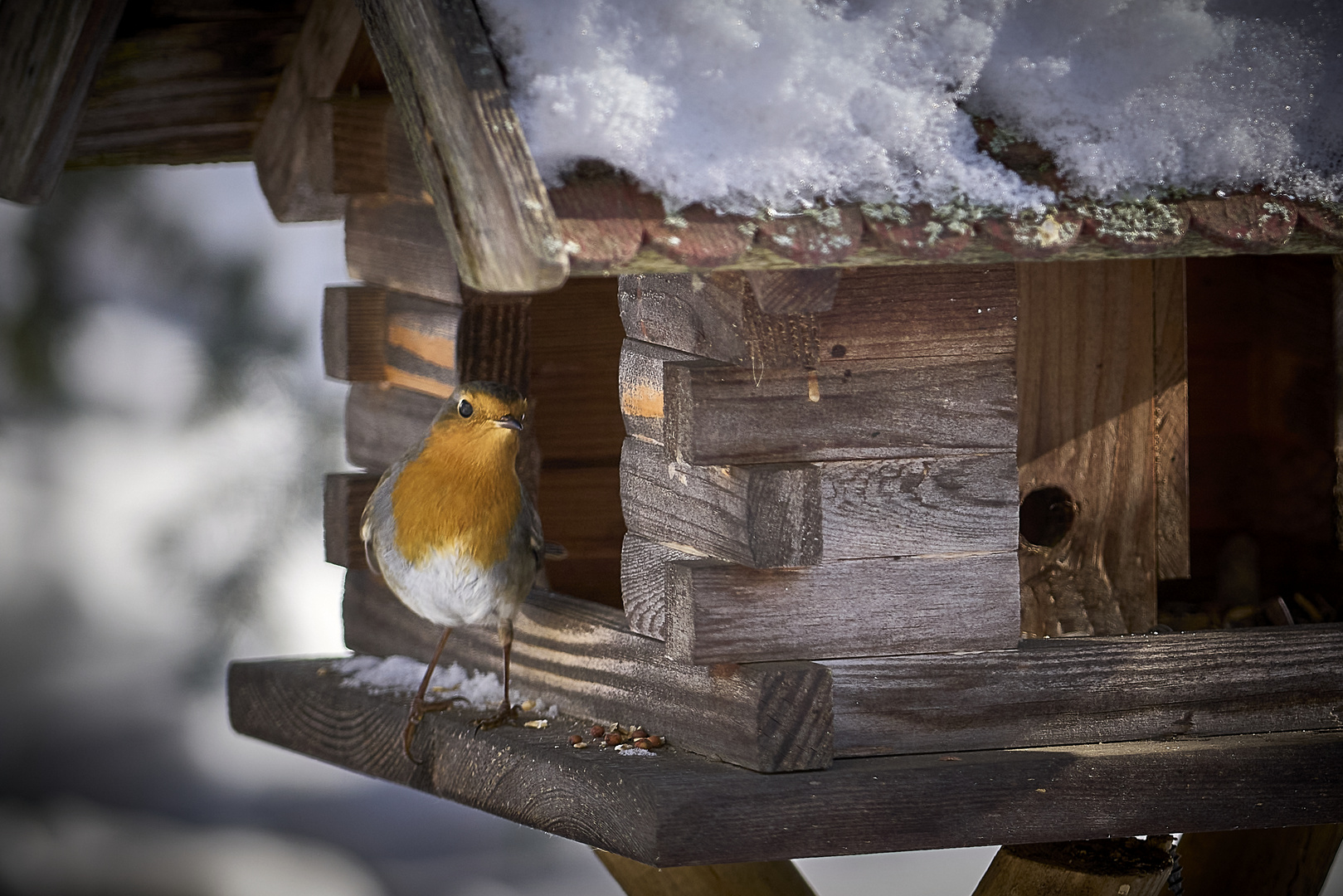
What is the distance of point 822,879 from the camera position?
21.2ft

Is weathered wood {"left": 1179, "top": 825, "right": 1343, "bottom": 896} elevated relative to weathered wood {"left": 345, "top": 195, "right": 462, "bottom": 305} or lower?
lower

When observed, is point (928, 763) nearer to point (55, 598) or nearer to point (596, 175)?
point (596, 175)

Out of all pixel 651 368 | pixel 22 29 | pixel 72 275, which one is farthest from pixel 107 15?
pixel 72 275

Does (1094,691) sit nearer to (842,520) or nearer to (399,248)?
(842,520)

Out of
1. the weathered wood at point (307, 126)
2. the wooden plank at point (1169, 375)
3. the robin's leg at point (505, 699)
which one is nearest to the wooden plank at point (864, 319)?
the wooden plank at point (1169, 375)

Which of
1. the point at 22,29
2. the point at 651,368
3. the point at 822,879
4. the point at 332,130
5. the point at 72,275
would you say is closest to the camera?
the point at 651,368

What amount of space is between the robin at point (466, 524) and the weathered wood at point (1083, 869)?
3.00 ft

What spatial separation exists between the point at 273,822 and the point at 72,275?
7.18 ft

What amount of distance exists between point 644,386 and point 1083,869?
1.13m

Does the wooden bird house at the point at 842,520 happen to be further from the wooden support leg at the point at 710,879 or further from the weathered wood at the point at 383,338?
the wooden support leg at the point at 710,879

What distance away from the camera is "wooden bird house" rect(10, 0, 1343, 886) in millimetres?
1909

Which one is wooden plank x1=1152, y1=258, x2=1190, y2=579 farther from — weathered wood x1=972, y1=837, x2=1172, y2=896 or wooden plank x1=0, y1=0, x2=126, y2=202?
wooden plank x1=0, y1=0, x2=126, y2=202

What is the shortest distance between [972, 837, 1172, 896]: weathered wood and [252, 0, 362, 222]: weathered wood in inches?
73.4

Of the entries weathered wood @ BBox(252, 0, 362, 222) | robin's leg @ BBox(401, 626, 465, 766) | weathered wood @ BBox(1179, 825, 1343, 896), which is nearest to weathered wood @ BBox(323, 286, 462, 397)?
weathered wood @ BBox(252, 0, 362, 222)
